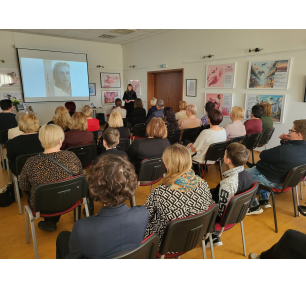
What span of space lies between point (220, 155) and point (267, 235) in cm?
126

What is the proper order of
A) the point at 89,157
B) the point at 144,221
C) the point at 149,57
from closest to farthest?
1. the point at 144,221
2. the point at 89,157
3. the point at 149,57

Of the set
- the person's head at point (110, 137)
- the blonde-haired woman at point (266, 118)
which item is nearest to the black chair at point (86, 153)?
the person's head at point (110, 137)

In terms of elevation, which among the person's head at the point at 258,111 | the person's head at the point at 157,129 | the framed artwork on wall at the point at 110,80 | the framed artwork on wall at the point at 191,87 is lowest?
the person's head at the point at 157,129

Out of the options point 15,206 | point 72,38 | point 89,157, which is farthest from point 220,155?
point 72,38

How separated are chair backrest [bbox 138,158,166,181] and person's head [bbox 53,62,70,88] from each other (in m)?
7.34

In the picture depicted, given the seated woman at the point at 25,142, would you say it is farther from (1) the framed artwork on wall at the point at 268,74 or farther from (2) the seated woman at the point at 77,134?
(1) the framed artwork on wall at the point at 268,74

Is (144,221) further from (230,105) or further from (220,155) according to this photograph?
(230,105)

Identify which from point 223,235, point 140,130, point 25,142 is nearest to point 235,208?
point 223,235

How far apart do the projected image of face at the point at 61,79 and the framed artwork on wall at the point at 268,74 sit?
257 inches

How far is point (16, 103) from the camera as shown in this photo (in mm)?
6586

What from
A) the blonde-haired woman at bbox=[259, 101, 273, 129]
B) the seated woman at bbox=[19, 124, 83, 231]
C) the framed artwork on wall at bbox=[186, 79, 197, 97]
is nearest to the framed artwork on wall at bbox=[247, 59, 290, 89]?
the blonde-haired woman at bbox=[259, 101, 273, 129]

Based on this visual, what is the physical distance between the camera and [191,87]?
7.05 metres

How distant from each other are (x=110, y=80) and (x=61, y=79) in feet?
6.79

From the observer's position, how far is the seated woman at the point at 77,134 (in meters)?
3.12
